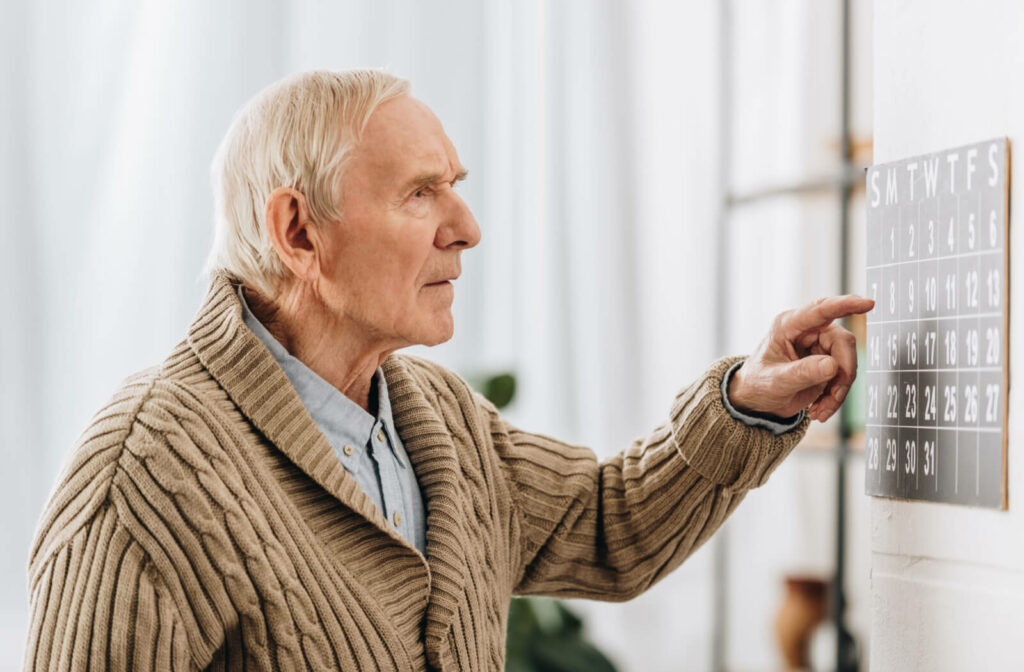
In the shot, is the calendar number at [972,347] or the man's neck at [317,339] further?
the man's neck at [317,339]

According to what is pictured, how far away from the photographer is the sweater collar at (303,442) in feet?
3.69

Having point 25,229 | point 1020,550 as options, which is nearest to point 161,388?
point 1020,550

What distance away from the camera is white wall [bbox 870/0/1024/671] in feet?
3.07

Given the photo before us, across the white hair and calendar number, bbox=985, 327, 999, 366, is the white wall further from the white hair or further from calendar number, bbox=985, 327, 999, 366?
the white hair

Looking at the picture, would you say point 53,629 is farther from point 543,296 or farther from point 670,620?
point 670,620

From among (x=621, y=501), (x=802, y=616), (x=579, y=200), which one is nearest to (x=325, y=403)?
(x=621, y=501)

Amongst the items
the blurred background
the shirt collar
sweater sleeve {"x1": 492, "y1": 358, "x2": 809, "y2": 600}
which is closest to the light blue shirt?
the shirt collar

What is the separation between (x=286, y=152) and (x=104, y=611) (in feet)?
1.70

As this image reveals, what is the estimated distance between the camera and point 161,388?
110 centimetres

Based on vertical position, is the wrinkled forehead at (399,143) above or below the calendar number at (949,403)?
above

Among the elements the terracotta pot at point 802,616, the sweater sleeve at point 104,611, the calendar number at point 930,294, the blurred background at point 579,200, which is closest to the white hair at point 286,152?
the sweater sleeve at point 104,611

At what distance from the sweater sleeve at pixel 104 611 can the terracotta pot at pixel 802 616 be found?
167 cm

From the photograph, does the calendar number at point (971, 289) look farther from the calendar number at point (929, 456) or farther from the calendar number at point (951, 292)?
the calendar number at point (929, 456)

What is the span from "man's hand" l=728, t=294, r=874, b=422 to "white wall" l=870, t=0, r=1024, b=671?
13 centimetres
